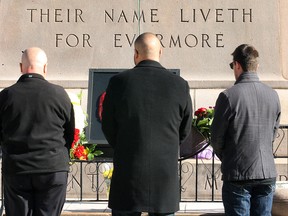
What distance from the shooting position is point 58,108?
633 centimetres

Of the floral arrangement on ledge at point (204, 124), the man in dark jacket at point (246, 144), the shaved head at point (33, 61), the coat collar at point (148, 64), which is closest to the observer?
the coat collar at point (148, 64)

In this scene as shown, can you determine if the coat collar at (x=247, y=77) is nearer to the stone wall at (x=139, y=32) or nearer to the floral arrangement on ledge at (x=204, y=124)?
the floral arrangement on ledge at (x=204, y=124)

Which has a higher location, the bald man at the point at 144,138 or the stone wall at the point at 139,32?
the stone wall at the point at 139,32

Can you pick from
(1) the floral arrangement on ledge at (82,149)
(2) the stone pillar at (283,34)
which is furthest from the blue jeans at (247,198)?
(2) the stone pillar at (283,34)

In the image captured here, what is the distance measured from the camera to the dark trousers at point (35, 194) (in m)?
6.22

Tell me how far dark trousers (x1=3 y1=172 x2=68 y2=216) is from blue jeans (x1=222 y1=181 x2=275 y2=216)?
1270 mm

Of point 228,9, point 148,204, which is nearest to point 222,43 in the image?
point 228,9

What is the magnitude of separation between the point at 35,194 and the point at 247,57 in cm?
194

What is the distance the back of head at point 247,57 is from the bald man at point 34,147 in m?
1.39

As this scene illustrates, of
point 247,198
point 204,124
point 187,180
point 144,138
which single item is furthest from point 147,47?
point 187,180

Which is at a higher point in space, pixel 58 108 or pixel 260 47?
pixel 260 47

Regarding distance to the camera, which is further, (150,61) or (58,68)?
(58,68)

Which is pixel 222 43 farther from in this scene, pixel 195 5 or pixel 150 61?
pixel 150 61

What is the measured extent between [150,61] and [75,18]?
728 cm
